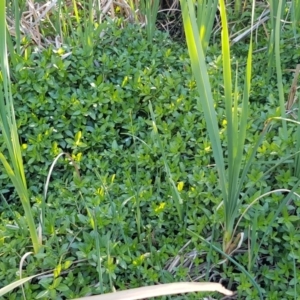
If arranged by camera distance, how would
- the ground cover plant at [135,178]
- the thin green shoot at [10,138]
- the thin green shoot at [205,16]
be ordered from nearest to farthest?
the thin green shoot at [10,138]
the ground cover plant at [135,178]
the thin green shoot at [205,16]

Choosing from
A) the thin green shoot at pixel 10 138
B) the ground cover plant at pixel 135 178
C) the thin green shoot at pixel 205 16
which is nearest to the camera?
the thin green shoot at pixel 10 138

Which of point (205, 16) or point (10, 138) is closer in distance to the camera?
point (10, 138)

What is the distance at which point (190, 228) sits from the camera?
115 cm

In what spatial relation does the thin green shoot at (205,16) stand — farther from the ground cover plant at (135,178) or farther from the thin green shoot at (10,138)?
the thin green shoot at (10,138)

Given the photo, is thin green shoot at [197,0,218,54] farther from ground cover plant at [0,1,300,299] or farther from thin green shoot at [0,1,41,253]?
thin green shoot at [0,1,41,253]

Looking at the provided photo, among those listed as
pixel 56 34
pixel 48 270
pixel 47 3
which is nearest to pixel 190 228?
pixel 48 270

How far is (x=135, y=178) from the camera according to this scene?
1329mm

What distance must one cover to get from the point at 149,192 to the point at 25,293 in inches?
15.7

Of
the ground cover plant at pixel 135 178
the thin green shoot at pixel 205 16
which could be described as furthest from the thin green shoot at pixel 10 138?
the thin green shoot at pixel 205 16

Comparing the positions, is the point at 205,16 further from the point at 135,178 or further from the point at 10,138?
the point at 10,138

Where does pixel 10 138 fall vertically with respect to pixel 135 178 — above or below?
above

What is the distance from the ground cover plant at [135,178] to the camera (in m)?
1.09

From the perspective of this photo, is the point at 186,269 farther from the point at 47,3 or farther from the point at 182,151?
the point at 47,3

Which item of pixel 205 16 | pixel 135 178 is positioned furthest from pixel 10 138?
pixel 205 16
